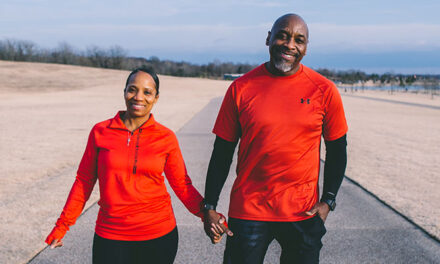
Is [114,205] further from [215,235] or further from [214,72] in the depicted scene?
[214,72]

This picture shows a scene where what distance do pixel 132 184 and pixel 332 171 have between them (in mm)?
1304

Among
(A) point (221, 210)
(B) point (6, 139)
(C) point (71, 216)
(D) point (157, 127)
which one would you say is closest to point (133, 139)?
(D) point (157, 127)

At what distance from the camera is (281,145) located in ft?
8.29

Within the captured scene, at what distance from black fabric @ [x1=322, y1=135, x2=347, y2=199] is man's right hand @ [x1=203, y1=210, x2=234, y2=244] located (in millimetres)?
688

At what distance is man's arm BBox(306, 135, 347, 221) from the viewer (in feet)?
8.72

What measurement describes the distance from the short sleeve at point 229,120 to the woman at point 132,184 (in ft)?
1.13

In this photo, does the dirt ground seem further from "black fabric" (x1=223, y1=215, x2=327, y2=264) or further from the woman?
"black fabric" (x1=223, y1=215, x2=327, y2=264)

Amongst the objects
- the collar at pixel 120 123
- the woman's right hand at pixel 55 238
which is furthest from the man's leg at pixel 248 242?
the woman's right hand at pixel 55 238

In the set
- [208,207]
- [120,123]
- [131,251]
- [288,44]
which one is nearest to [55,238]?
[131,251]

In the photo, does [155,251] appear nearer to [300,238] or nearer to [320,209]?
[300,238]

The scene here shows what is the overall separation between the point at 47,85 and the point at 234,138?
70297 mm

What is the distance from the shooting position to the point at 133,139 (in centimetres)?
268

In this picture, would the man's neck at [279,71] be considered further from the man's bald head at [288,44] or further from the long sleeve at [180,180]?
the long sleeve at [180,180]

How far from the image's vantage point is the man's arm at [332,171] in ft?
8.72
